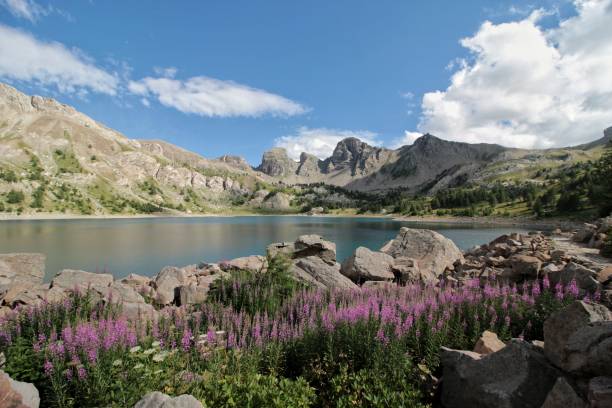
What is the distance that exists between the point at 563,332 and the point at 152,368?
7.60 meters

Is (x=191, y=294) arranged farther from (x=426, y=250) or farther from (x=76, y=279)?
(x=426, y=250)

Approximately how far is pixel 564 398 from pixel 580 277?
834 cm

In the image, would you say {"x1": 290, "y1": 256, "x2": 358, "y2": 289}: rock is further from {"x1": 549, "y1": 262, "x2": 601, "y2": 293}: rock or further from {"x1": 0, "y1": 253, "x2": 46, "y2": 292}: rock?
{"x1": 0, "y1": 253, "x2": 46, "y2": 292}: rock

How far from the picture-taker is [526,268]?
14.2 meters

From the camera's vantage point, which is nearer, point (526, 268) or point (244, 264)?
point (526, 268)

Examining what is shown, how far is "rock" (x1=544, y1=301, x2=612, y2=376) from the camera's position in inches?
188

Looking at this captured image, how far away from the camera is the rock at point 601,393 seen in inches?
159

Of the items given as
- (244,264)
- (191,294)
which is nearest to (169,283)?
(191,294)

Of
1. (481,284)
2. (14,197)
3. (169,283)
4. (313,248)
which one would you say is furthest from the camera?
(14,197)

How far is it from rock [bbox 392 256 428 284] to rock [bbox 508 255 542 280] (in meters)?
4.08

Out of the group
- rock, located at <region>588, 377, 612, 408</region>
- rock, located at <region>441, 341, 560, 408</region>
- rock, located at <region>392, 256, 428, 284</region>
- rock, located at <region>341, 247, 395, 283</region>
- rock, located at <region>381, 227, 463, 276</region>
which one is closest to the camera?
rock, located at <region>588, 377, 612, 408</region>

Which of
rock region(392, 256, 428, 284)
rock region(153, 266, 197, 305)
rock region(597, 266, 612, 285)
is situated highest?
rock region(597, 266, 612, 285)

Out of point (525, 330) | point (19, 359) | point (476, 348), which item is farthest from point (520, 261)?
point (19, 359)

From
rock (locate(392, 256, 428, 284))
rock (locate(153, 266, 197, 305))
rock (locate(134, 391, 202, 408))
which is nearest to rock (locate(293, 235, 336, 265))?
rock (locate(392, 256, 428, 284))
